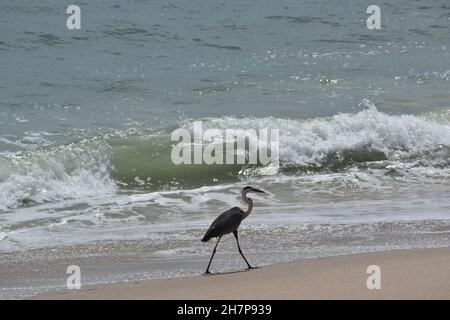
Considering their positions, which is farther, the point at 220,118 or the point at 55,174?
the point at 220,118

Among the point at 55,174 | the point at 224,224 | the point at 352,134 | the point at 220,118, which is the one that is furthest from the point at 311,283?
the point at 220,118

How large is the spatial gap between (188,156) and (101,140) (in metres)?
1.09

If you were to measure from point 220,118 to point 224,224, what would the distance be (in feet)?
21.4

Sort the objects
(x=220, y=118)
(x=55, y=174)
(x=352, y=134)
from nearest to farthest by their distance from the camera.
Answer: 1. (x=55, y=174)
2. (x=352, y=134)
3. (x=220, y=118)

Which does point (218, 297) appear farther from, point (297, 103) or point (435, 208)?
point (297, 103)

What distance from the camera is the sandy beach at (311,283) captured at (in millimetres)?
5996

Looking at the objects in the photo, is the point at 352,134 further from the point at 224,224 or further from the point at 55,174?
the point at 224,224

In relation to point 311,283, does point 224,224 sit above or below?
above

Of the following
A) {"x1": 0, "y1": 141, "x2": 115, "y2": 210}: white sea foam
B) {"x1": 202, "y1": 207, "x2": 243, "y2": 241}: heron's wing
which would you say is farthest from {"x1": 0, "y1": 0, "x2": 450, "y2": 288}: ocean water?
{"x1": 202, "y1": 207, "x2": 243, "y2": 241}: heron's wing

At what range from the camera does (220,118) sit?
13609mm

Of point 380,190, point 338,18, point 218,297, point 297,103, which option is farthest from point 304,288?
point 338,18

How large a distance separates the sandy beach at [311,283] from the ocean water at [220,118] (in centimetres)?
90

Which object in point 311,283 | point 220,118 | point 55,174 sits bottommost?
point 311,283

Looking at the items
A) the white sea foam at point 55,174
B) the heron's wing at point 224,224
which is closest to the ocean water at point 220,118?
the white sea foam at point 55,174
